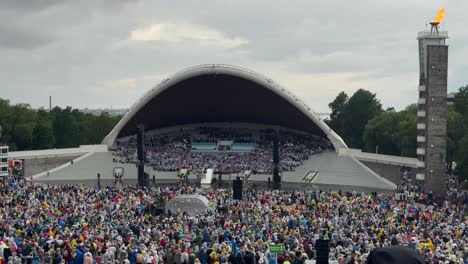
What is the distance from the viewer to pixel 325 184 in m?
53.8

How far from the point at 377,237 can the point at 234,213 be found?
9329mm

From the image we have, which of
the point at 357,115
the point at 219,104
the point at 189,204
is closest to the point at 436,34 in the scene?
the point at 189,204

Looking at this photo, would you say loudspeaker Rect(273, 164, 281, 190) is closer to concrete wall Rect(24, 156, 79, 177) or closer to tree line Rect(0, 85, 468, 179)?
tree line Rect(0, 85, 468, 179)

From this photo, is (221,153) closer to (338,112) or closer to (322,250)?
(338,112)

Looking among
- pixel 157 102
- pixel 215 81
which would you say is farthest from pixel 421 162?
pixel 157 102

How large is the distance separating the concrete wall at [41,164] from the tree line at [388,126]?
93.2 feet

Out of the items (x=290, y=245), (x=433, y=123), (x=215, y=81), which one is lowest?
(x=290, y=245)

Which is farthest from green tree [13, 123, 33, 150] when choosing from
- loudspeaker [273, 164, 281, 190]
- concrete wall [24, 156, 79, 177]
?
loudspeaker [273, 164, 281, 190]

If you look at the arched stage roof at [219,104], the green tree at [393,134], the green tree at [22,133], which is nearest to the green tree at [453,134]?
the green tree at [393,134]

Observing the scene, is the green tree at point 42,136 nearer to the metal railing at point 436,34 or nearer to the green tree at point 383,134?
the green tree at point 383,134

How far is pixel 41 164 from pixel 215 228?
38809mm

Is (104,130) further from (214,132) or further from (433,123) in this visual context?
(433,123)

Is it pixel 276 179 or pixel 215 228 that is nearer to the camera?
pixel 215 228

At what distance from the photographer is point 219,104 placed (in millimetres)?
65750
